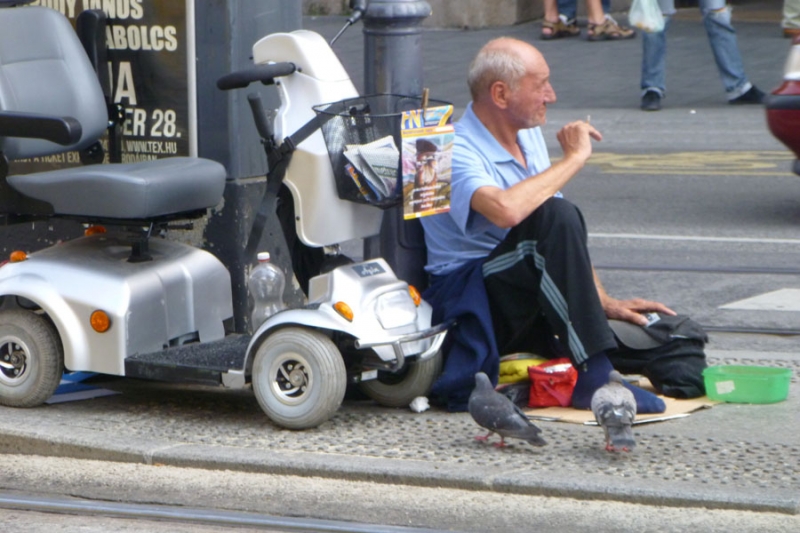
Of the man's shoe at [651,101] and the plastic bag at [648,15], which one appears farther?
the man's shoe at [651,101]

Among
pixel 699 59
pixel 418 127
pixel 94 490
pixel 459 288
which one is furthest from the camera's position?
pixel 699 59

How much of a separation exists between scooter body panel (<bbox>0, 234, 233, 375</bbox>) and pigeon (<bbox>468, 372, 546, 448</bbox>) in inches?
47.4

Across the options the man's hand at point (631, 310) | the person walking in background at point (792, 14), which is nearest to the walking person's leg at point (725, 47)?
the person walking in background at point (792, 14)

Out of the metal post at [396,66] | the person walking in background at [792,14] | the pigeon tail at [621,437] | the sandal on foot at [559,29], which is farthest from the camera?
the sandal on foot at [559,29]

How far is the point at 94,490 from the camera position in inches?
165

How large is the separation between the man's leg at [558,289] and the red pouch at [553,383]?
2.2 inches

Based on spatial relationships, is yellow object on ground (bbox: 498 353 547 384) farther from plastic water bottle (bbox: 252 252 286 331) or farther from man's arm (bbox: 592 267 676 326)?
plastic water bottle (bbox: 252 252 286 331)

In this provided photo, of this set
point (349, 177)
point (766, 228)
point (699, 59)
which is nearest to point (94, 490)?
point (349, 177)

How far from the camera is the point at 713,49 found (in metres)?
12.9

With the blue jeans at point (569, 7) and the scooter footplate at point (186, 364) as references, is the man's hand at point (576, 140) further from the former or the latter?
the blue jeans at point (569, 7)

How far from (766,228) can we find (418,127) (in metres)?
4.51

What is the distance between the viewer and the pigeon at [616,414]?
13.7 ft

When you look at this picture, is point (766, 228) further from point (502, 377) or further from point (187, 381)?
point (187, 381)

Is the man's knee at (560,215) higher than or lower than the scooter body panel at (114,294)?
higher
